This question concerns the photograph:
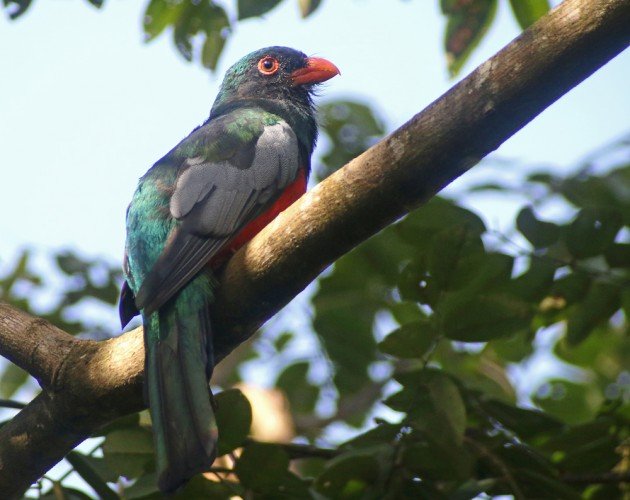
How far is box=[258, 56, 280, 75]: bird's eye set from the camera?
602cm

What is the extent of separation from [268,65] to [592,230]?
283cm

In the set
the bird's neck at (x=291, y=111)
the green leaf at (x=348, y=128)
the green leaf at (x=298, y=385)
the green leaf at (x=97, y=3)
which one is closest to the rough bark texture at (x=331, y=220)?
the green leaf at (x=97, y=3)

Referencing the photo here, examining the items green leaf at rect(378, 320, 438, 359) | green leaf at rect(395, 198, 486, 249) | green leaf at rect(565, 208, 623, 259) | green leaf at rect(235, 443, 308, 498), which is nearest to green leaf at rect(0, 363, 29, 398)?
green leaf at rect(235, 443, 308, 498)

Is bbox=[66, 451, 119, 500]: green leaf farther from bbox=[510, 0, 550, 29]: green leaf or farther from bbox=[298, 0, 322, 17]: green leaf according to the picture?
bbox=[510, 0, 550, 29]: green leaf

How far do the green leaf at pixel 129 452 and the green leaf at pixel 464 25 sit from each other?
2.58 m

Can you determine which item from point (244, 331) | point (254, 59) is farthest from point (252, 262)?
point (254, 59)

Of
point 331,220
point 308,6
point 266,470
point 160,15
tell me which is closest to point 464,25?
point 308,6

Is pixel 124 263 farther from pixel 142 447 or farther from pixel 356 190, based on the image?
pixel 356 190

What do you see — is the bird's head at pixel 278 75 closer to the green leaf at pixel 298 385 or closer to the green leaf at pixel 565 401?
the green leaf at pixel 298 385

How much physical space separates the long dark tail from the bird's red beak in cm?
270

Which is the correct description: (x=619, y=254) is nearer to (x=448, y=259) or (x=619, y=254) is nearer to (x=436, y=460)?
(x=448, y=259)

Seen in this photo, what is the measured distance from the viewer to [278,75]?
6.00 meters

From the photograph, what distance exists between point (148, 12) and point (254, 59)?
142 cm

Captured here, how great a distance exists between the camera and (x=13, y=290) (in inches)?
247
